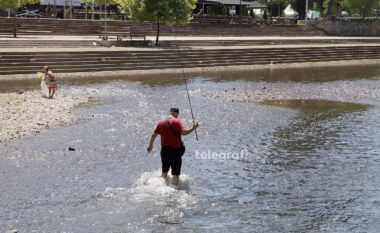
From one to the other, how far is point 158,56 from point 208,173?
25136 mm

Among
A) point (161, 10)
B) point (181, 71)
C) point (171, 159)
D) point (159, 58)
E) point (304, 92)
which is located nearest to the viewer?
point (171, 159)

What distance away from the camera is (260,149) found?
51.0ft

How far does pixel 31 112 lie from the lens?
1952cm

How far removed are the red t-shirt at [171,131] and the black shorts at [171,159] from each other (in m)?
0.12

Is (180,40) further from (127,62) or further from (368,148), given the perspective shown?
(368,148)

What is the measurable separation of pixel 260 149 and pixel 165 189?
484cm

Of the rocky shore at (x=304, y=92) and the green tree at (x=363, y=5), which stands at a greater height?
the green tree at (x=363, y=5)

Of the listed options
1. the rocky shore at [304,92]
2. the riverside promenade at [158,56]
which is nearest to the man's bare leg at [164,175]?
the rocky shore at [304,92]

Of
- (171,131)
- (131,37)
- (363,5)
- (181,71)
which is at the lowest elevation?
(181,71)

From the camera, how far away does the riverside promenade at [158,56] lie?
105 feet

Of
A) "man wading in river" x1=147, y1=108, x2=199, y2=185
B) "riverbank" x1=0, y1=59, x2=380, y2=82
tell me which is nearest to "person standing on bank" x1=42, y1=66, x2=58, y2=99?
"riverbank" x1=0, y1=59, x2=380, y2=82

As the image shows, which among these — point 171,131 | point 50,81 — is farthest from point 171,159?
point 50,81

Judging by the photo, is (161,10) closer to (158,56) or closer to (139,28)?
(158,56)

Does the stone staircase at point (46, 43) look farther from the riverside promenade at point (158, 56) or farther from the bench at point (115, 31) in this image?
the bench at point (115, 31)
